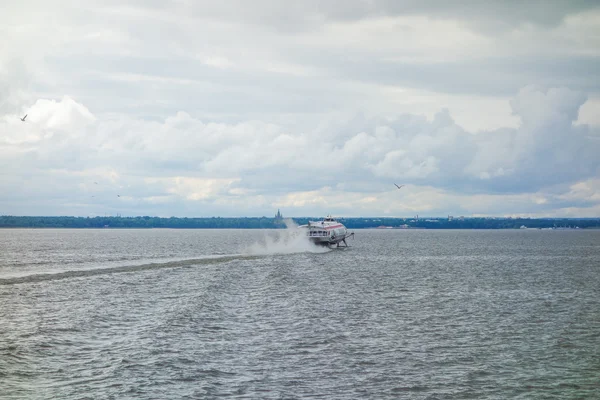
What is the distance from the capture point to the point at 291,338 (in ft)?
143

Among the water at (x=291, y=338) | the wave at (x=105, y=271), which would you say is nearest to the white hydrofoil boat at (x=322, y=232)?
the wave at (x=105, y=271)

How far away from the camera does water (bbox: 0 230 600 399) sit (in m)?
32.2

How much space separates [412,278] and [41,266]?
5403 centimetres

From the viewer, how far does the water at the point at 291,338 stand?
3219 cm

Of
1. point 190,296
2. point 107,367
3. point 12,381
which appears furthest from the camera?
point 190,296

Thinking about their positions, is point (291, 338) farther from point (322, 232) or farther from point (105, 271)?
point (322, 232)

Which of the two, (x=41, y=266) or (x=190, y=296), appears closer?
(x=190, y=296)

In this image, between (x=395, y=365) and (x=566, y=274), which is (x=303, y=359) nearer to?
(x=395, y=365)

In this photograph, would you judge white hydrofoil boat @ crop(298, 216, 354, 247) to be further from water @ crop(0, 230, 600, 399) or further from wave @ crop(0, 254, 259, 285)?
water @ crop(0, 230, 600, 399)

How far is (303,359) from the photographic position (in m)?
37.6

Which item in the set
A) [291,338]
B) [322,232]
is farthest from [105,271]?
[322,232]

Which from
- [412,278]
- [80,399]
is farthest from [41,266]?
[80,399]

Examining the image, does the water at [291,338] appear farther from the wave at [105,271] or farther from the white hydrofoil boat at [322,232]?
the white hydrofoil boat at [322,232]

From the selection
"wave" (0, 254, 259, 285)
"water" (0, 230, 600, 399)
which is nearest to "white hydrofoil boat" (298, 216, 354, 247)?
"wave" (0, 254, 259, 285)
